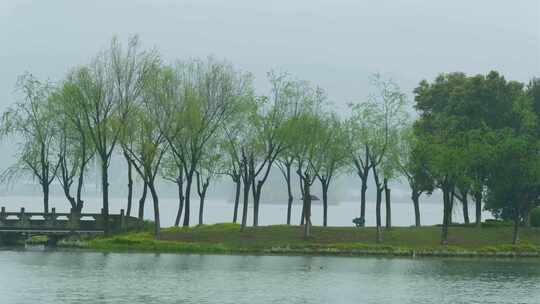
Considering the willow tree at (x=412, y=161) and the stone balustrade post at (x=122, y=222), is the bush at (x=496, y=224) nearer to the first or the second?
the willow tree at (x=412, y=161)

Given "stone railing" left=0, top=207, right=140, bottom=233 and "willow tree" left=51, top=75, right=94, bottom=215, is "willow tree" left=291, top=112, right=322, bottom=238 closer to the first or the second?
"stone railing" left=0, top=207, right=140, bottom=233

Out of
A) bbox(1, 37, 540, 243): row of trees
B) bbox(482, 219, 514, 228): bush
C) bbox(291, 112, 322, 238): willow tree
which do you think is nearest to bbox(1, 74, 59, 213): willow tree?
bbox(1, 37, 540, 243): row of trees

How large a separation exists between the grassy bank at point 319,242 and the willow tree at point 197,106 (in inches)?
195

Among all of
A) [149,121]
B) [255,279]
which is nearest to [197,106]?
[149,121]

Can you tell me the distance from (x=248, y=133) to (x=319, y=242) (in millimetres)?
13837

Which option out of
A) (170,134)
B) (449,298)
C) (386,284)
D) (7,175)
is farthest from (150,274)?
(7,175)

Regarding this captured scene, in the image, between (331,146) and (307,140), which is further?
(331,146)

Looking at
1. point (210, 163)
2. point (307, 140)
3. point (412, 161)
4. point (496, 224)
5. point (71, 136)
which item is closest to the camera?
point (71, 136)

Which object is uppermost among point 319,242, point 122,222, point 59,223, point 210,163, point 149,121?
point 149,121

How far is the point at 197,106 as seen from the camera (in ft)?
314

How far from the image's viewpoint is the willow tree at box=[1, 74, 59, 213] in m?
100

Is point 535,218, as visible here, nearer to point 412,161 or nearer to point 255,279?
point 412,161

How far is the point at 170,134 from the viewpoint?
96.1 m

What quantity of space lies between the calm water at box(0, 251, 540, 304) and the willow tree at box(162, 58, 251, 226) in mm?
14508
